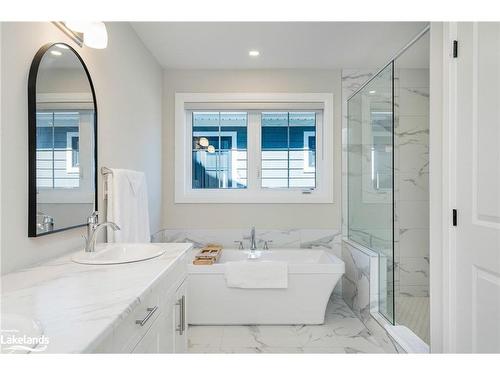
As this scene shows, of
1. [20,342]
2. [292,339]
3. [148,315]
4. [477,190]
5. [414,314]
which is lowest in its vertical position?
[292,339]

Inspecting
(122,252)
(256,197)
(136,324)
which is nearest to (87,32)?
(122,252)

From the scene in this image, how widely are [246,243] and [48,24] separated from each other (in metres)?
2.56

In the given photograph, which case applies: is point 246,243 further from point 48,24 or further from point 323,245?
point 48,24

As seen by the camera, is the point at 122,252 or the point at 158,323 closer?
the point at 158,323

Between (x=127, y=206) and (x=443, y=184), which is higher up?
(x=443, y=184)

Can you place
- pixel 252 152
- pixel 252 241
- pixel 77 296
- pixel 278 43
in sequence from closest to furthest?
pixel 77 296, pixel 278 43, pixel 252 241, pixel 252 152

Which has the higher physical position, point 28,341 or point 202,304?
point 28,341

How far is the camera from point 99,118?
2021 mm

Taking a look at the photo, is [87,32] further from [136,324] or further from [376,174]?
[376,174]

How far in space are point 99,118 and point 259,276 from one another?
1.70 m

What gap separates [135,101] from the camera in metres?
2.63

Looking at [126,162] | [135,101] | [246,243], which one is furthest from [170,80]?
[246,243]

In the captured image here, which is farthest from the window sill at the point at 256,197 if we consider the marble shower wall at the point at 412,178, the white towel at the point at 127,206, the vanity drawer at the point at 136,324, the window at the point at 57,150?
the vanity drawer at the point at 136,324
